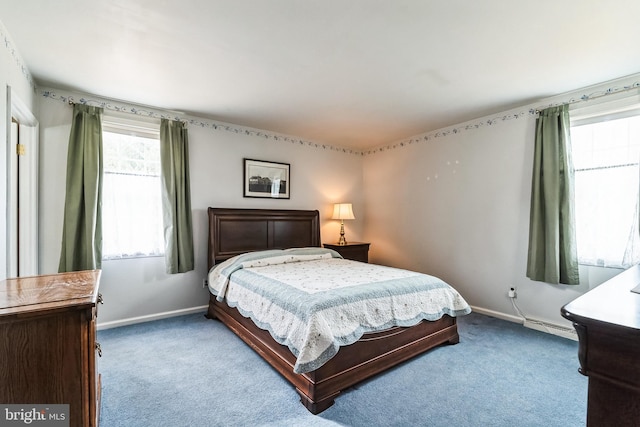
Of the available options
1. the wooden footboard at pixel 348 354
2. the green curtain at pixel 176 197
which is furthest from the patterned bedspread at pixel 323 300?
the green curtain at pixel 176 197

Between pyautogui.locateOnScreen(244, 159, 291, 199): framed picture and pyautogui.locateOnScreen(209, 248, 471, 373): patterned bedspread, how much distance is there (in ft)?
3.67

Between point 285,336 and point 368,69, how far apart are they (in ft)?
7.15

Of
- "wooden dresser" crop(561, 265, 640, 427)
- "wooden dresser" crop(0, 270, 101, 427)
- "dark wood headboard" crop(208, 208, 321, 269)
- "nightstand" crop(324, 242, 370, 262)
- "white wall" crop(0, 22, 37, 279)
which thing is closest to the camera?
"wooden dresser" crop(561, 265, 640, 427)

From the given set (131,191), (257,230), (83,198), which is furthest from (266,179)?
(83,198)

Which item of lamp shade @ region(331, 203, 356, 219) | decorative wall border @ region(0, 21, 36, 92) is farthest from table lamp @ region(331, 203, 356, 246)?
decorative wall border @ region(0, 21, 36, 92)

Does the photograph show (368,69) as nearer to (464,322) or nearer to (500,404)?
(500,404)

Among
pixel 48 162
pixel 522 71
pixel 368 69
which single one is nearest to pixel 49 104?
pixel 48 162

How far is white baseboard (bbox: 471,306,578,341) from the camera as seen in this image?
9.68 feet

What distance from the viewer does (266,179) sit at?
4250 millimetres

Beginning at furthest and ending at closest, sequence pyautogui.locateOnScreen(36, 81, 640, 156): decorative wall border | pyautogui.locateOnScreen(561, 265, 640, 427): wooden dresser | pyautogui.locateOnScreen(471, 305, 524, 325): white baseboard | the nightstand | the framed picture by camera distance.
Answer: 1. the nightstand
2. the framed picture
3. pyautogui.locateOnScreen(471, 305, 524, 325): white baseboard
4. pyautogui.locateOnScreen(36, 81, 640, 156): decorative wall border
5. pyautogui.locateOnScreen(561, 265, 640, 427): wooden dresser

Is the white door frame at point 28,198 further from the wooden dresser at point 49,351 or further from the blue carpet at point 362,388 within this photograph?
the wooden dresser at point 49,351

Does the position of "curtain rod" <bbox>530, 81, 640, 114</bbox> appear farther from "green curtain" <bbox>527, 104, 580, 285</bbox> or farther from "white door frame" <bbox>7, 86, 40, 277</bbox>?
"white door frame" <bbox>7, 86, 40, 277</bbox>

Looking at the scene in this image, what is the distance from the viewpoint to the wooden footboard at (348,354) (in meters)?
1.90

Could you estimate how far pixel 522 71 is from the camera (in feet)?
8.29
